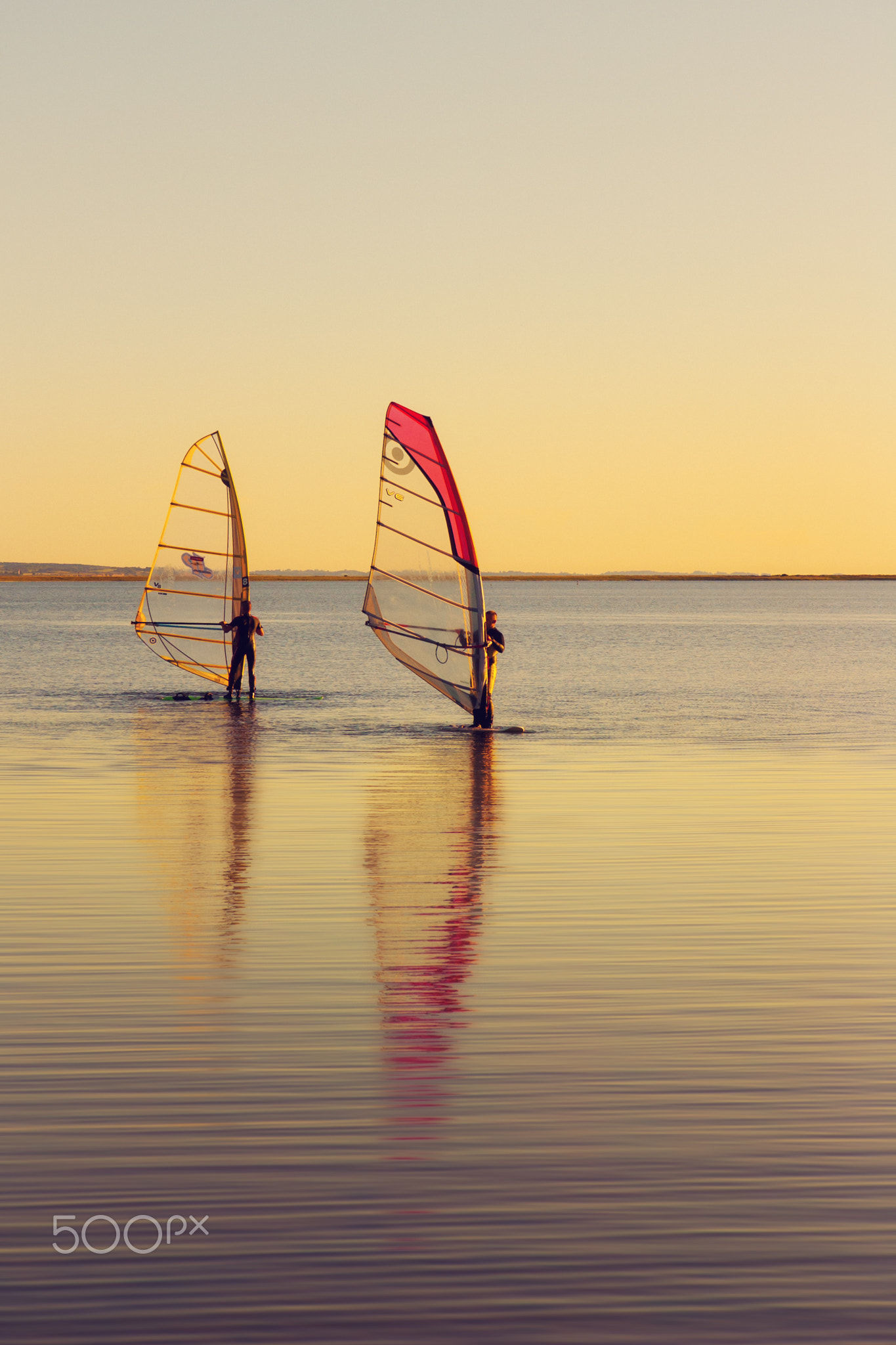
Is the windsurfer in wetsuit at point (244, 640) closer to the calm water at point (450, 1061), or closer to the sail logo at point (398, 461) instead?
the sail logo at point (398, 461)

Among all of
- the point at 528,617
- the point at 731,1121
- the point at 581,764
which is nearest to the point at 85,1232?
the point at 731,1121

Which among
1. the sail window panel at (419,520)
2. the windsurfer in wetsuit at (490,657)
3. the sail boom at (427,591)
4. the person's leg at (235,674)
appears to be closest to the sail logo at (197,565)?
the person's leg at (235,674)

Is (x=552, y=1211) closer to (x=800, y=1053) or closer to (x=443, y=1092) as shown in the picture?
(x=443, y=1092)

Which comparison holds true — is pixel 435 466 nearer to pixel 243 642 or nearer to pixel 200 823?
pixel 243 642

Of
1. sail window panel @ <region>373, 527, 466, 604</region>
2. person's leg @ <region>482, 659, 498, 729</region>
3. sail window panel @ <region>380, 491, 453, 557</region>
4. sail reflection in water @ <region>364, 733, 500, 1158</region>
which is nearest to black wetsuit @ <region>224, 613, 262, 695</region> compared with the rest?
sail window panel @ <region>373, 527, 466, 604</region>

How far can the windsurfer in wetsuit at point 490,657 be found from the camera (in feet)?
85.2

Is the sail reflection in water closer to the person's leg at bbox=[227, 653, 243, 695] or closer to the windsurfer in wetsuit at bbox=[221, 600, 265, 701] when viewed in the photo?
the windsurfer in wetsuit at bbox=[221, 600, 265, 701]

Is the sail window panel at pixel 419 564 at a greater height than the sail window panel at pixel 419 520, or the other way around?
the sail window panel at pixel 419 520

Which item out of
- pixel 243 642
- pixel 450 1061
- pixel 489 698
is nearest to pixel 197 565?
pixel 243 642

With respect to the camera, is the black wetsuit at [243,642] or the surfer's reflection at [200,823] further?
the black wetsuit at [243,642]

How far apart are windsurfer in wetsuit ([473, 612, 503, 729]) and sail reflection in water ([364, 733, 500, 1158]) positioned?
16.5ft

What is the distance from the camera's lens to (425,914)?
11.1m

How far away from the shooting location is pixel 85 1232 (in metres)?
5.36

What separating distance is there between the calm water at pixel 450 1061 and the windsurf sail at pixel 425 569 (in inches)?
317
